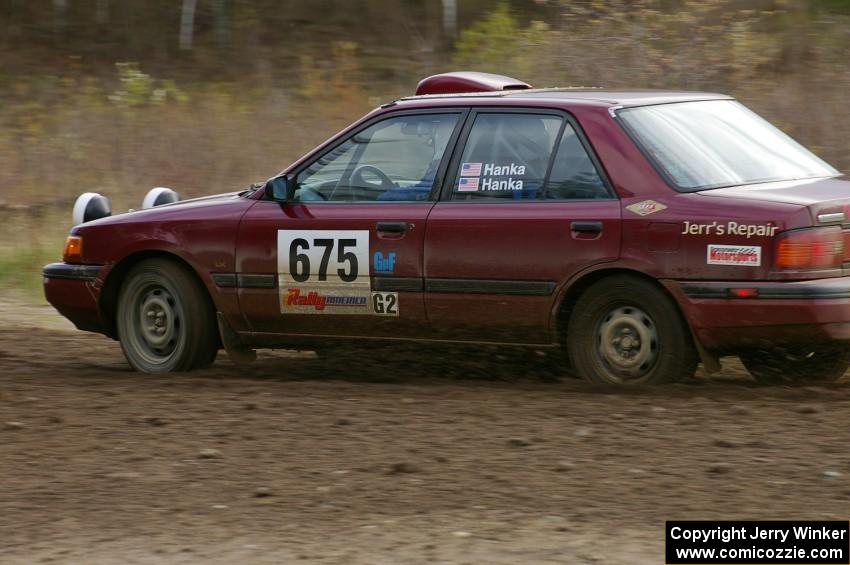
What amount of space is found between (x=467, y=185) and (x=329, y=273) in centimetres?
88

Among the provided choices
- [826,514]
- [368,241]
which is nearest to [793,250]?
[826,514]

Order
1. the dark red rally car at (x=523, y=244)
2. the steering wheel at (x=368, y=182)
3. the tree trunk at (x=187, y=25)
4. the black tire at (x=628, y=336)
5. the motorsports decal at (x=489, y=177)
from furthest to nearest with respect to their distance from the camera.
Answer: the tree trunk at (x=187, y=25)
the steering wheel at (x=368, y=182)
the motorsports decal at (x=489, y=177)
the black tire at (x=628, y=336)
the dark red rally car at (x=523, y=244)

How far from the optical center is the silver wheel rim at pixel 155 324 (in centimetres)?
791

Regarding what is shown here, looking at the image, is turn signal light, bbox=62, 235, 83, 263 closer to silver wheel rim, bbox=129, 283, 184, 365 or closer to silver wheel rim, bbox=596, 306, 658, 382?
silver wheel rim, bbox=129, 283, 184, 365

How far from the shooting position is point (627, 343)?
265 inches

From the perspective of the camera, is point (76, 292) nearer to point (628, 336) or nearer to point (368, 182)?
point (368, 182)

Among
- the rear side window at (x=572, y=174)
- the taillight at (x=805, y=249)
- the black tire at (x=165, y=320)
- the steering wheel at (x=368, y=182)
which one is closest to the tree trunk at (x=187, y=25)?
the black tire at (x=165, y=320)

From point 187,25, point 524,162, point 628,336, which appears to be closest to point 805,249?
point 628,336

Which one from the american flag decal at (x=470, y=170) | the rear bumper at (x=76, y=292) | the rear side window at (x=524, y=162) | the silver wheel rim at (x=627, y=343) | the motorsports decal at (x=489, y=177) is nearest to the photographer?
the silver wheel rim at (x=627, y=343)

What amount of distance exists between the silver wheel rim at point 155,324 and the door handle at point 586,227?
2.47 metres

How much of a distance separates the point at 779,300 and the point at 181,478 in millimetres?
2743

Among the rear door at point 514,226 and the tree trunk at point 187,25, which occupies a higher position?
the tree trunk at point 187,25

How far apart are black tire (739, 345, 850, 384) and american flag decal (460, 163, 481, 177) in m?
1.61

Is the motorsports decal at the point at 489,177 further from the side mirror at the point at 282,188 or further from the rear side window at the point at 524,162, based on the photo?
the side mirror at the point at 282,188
